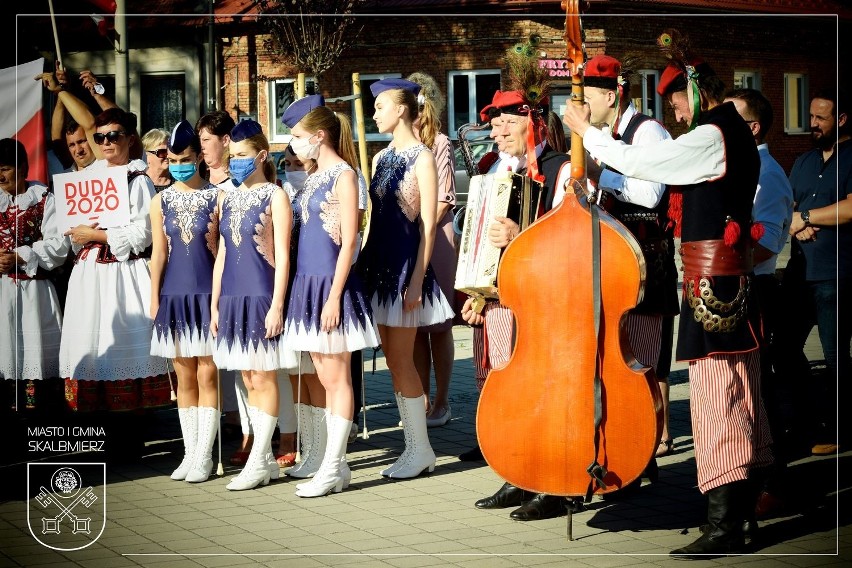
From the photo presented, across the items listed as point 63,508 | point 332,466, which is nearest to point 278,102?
point 332,466

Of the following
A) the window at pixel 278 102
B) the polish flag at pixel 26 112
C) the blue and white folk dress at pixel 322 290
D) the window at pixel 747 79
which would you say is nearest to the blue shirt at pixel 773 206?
the blue and white folk dress at pixel 322 290

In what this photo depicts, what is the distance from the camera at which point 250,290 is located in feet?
21.0

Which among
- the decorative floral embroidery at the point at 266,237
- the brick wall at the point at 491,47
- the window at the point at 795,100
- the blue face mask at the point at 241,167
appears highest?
the brick wall at the point at 491,47

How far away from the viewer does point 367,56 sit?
2458 cm

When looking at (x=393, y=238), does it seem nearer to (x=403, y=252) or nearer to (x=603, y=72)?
(x=403, y=252)

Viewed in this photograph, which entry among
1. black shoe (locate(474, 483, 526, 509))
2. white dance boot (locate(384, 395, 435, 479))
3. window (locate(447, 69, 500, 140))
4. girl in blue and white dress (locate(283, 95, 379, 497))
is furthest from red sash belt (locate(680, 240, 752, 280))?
window (locate(447, 69, 500, 140))

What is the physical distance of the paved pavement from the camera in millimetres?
4945

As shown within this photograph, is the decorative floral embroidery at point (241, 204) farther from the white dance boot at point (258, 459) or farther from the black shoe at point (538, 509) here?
the black shoe at point (538, 509)

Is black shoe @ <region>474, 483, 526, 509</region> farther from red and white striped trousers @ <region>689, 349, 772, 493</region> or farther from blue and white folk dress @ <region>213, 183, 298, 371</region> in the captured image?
blue and white folk dress @ <region>213, 183, 298, 371</region>

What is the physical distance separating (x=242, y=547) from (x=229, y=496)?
1.08m

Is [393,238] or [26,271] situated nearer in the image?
[393,238]

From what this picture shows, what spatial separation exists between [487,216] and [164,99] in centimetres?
2010

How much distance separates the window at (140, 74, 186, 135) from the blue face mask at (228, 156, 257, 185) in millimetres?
18175

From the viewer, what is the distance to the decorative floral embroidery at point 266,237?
637cm
